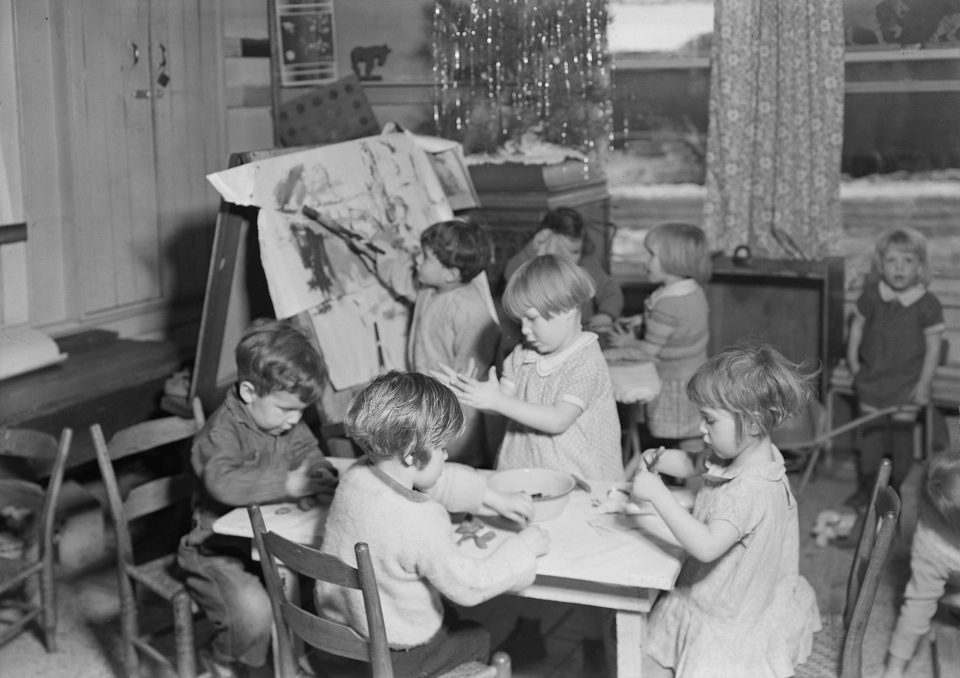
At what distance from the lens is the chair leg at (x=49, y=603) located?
3.69 meters

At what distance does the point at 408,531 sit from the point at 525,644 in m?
1.59

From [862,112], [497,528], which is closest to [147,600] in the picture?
[497,528]

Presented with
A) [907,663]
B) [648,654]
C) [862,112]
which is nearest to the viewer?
[648,654]

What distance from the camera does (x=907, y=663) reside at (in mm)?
3197

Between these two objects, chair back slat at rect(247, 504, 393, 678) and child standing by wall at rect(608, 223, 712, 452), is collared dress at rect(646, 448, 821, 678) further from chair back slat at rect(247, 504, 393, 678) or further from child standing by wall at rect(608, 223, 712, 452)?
child standing by wall at rect(608, 223, 712, 452)

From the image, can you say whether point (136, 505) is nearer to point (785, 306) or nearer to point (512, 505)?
point (512, 505)

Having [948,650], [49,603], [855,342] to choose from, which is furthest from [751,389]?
[855,342]

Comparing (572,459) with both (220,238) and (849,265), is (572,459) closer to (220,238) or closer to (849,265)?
(220,238)

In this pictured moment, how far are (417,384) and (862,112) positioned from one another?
163 inches

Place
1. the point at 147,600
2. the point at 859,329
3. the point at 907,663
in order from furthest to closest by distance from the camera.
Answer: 1. the point at 859,329
2. the point at 147,600
3. the point at 907,663

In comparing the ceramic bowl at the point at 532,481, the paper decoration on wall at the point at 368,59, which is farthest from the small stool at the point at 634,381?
the paper decoration on wall at the point at 368,59

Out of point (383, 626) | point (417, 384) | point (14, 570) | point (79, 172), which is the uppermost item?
point (79, 172)

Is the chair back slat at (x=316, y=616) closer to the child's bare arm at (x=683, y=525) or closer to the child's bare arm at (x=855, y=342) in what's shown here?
the child's bare arm at (x=683, y=525)

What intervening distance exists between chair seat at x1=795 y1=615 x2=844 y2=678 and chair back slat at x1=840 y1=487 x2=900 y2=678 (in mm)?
53
